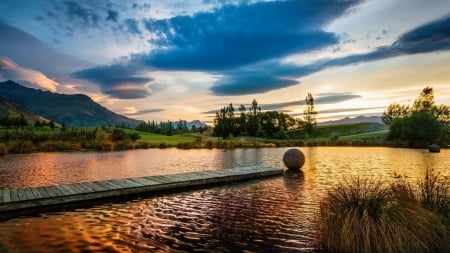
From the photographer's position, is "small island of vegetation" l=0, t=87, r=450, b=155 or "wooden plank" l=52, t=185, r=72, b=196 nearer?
"wooden plank" l=52, t=185, r=72, b=196

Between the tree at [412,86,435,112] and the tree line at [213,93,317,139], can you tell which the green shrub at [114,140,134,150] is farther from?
the tree at [412,86,435,112]

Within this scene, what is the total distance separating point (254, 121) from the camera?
98125 mm

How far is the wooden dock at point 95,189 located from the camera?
410 inches

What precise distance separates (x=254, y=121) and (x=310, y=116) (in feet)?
68.4

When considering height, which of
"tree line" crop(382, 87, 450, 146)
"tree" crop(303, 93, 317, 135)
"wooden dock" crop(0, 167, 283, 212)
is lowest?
"wooden dock" crop(0, 167, 283, 212)

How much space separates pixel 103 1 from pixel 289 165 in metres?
17.6

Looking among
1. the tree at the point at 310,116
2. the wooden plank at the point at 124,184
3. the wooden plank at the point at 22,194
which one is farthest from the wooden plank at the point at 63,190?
the tree at the point at 310,116

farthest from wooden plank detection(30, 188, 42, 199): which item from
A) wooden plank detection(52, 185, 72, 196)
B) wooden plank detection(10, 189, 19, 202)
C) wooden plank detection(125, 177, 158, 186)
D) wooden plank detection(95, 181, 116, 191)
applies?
wooden plank detection(125, 177, 158, 186)

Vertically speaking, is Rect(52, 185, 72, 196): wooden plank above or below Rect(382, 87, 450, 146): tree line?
below

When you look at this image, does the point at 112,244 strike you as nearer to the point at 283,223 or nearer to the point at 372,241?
the point at 283,223

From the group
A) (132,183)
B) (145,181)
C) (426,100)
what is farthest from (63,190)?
(426,100)

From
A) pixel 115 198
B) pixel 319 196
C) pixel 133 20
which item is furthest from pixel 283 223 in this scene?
pixel 133 20

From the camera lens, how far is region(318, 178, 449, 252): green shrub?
583 cm

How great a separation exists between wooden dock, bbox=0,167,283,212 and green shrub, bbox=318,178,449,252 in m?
8.61
